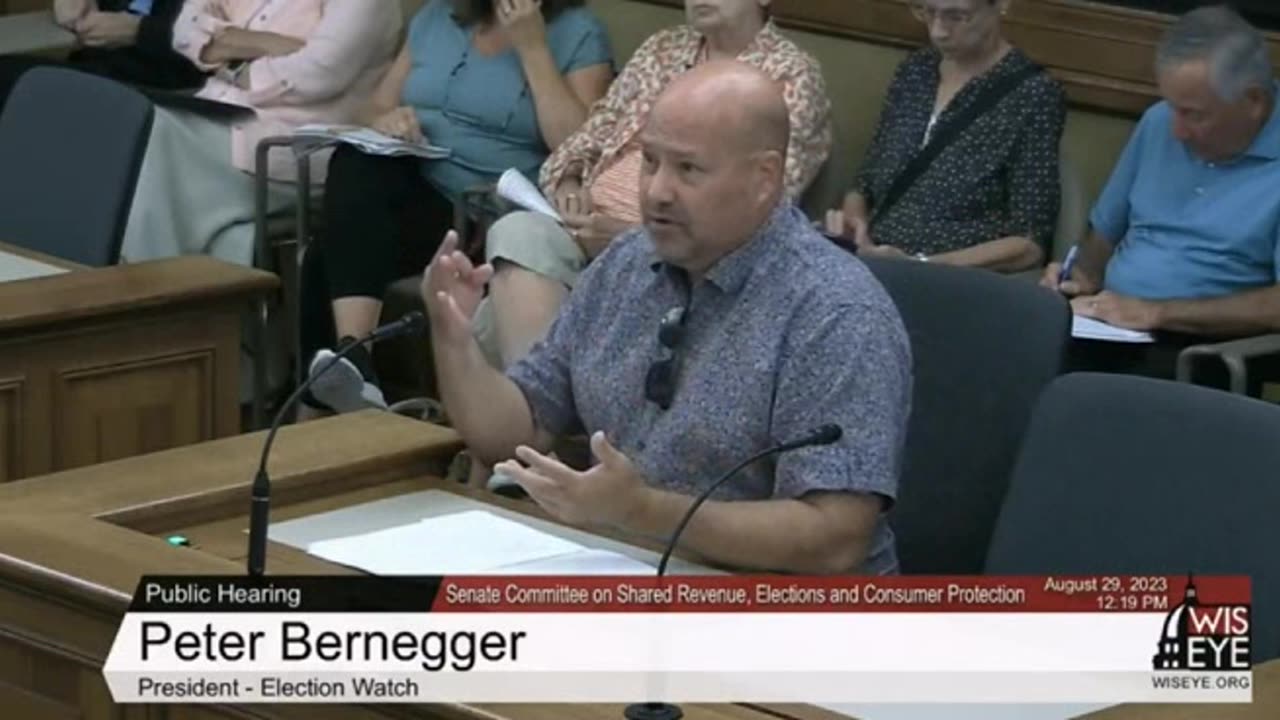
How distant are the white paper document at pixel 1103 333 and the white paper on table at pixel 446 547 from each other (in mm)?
1614

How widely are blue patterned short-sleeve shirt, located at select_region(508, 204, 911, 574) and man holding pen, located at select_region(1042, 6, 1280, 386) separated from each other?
1367 millimetres

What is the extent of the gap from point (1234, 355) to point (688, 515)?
1.75 metres

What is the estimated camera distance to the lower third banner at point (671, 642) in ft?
8.55

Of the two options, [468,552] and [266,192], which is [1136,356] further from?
[266,192]

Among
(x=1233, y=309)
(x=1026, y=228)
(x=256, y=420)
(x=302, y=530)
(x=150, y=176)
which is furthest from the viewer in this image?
(x=150, y=176)

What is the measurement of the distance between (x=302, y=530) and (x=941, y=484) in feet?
2.88

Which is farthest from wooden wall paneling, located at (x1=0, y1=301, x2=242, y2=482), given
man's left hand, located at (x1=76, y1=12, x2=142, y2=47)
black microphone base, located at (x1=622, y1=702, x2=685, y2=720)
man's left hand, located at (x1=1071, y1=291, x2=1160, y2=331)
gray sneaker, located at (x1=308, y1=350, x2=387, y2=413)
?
man's left hand, located at (x1=76, y1=12, x2=142, y2=47)

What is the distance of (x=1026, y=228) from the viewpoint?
4910 millimetres

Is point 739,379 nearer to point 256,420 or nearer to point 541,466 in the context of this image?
point 541,466

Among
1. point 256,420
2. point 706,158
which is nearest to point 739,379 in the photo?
point 706,158

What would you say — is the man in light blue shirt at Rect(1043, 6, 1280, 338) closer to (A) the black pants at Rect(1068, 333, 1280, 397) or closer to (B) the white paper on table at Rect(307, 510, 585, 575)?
(A) the black pants at Rect(1068, 333, 1280, 397)

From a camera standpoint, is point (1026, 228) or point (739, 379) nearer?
point (739, 379)

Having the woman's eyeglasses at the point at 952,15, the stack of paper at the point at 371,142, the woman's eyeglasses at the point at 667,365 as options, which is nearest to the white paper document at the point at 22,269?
the stack of paper at the point at 371,142

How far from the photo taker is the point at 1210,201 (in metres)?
4.64
